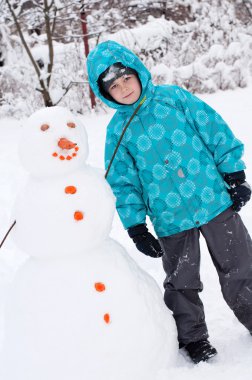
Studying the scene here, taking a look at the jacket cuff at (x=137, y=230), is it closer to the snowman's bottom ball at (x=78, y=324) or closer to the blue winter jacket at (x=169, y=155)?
the blue winter jacket at (x=169, y=155)

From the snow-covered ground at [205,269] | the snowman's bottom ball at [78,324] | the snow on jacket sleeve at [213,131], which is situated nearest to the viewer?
the snowman's bottom ball at [78,324]

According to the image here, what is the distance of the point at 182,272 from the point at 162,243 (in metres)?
0.17

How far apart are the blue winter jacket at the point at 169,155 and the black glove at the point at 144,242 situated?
0.12ft

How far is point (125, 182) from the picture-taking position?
2033 mm

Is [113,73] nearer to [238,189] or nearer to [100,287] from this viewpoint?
[238,189]

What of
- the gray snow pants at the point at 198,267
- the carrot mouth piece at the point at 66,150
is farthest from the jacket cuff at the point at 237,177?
the carrot mouth piece at the point at 66,150

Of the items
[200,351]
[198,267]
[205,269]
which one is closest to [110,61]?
[198,267]

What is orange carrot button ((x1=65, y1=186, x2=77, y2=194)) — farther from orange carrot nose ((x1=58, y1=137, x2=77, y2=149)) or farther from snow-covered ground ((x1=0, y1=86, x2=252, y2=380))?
snow-covered ground ((x1=0, y1=86, x2=252, y2=380))

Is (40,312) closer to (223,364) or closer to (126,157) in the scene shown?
(126,157)

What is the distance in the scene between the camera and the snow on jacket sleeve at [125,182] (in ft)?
6.64

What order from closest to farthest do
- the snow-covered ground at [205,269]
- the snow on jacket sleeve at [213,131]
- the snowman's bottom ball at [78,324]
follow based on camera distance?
the snowman's bottom ball at [78,324], the snow-covered ground at [205,269], the snow on jacket sleeve at [213,131]

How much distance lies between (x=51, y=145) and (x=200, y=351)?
1.23 m

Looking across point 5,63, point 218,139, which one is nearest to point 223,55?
point 5,63

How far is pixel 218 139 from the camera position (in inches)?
78.7
